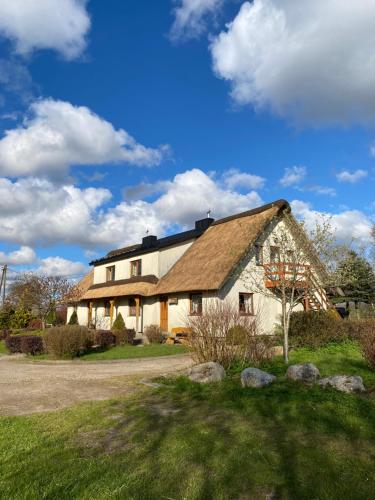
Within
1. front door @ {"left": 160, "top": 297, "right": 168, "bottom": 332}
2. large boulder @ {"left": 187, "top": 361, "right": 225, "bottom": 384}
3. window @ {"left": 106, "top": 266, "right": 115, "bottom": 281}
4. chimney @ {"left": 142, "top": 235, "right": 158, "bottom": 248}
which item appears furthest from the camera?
Answer: window @ {"left": 106, "top": 266, "right": 115, "bottom": 281}

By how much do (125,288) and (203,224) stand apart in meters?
7.37

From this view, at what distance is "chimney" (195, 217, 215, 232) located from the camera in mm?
28641

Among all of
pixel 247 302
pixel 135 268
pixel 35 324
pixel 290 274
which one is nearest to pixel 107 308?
pixel 135 268

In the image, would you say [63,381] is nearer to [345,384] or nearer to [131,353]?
[345,384]

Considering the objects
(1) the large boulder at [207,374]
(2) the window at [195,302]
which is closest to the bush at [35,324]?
(2) the window at [195,302]

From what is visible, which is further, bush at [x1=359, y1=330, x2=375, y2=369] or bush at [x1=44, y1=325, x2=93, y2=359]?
bush at [x1=44, y1=325, x2=93, y2=359]

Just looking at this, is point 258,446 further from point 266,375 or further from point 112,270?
point 112,270

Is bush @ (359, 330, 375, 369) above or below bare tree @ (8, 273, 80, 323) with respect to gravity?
below

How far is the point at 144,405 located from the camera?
7250 mm

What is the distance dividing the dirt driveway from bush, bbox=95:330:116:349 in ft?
13.1

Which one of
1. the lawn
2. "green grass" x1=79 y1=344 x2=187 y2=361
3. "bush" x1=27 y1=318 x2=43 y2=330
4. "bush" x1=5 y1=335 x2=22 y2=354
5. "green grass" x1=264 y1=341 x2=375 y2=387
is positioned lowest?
the lawn

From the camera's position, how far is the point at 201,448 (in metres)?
4.86

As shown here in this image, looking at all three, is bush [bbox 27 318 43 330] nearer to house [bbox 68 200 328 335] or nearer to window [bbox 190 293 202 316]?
house [bbox 68 200 328 335]

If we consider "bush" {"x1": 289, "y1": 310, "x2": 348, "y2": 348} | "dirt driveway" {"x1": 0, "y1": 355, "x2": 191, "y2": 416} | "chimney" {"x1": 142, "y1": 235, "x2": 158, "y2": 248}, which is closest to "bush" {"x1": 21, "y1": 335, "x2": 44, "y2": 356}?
"dirt driveway" {"x1": 0, "y1": 355, "x2": 191, "y2": 416}
